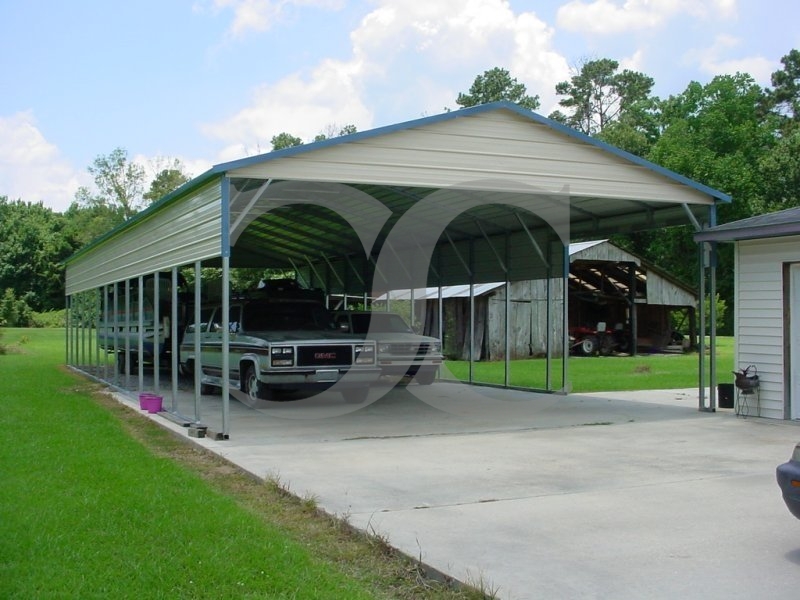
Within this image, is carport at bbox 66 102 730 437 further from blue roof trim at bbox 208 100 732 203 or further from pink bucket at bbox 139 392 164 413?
pink bucket at bbox 139 392 164 413

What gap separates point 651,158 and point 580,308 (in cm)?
1699

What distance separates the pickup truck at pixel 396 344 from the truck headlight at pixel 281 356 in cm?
190

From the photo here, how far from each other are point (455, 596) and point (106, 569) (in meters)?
2.10

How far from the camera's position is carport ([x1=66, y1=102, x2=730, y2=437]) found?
1112cm

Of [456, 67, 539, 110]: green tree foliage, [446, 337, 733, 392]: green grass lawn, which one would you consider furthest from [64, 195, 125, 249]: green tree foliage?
[446, 337, 733, 392]: green grass lawn

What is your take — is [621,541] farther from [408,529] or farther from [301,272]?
[301,272]

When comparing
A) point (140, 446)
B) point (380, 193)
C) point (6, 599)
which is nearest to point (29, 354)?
point (380, 193)

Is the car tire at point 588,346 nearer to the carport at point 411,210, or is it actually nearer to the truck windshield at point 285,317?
the carport at point 411,210

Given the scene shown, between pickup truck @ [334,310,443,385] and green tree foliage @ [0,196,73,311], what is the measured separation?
1883 inches

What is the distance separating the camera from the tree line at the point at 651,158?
147 ft

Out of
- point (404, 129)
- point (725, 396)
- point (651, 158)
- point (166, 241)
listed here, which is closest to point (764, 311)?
point (725, 396)

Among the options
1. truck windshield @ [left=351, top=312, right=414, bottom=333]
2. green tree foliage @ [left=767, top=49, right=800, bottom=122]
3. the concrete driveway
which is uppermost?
green tree foliage @ [left=767, top=49, right=800, bottom=122]

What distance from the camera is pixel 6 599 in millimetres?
4734

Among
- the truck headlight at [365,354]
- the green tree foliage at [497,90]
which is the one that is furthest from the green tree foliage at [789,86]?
the truck headlight at [365,354]
